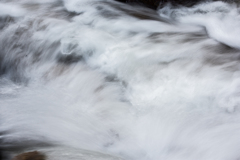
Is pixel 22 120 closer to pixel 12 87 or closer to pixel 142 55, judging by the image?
pixel 12 87

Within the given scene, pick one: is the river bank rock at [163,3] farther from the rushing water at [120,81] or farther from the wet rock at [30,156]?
the wet rock at [30,156]

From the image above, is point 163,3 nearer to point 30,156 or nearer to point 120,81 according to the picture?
point 120,81

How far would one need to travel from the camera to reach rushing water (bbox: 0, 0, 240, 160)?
282 cm

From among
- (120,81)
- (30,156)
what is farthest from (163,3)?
(30,156)

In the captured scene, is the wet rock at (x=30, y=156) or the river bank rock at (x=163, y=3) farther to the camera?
the river bank rock at (x=163, y=3)

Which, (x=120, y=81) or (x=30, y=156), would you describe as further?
(x=120, y=81)

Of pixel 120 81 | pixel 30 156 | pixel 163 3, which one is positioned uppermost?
pixel 163 3

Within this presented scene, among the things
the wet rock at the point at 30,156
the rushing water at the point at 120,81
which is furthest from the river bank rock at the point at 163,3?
the wet rock at the point at 30,156

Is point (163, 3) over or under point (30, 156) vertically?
over

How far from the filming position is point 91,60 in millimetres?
3789

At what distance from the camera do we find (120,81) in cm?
346

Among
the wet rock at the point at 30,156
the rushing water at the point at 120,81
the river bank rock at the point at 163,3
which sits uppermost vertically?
the river bank rock at the point at 163,3

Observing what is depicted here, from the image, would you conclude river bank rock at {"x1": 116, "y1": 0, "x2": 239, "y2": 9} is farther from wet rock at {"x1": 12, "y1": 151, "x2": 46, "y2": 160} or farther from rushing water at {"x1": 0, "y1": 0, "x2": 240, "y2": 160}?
wet rock at {"x1": 12, "y1": 151, "x2": 46, "y2": 160}

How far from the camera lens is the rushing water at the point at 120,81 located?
2.82m
